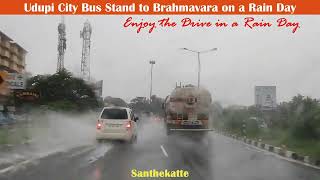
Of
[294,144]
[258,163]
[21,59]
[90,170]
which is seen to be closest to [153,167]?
[90,170]

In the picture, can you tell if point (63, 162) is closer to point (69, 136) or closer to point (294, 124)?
point (294, 124)

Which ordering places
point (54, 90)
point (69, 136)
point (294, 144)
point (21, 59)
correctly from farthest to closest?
point (21, 59) < point (54, 90) < point (69, 136) < point (294, 144)

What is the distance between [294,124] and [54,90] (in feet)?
221

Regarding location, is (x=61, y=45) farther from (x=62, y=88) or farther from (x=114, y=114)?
(x=114, y=114)

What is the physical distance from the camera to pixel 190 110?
3170 centimetres

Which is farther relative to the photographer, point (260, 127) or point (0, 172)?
point (260, 127)

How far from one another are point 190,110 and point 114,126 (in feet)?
29.9

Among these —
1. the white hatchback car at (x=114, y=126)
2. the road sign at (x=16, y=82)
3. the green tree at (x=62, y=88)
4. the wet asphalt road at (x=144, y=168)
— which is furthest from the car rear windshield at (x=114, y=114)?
the green tree at (x=62, y=88)

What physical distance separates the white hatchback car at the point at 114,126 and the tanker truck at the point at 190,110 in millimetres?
8211

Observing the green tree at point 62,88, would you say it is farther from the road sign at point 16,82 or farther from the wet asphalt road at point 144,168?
the wet asphalt road at point 144,168

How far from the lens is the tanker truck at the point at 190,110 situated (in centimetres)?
3145

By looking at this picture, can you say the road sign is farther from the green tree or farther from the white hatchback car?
the green tree

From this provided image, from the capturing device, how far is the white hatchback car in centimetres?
2336

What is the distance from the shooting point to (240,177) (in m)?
12.5
